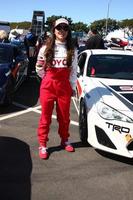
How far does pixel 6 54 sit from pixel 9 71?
1176 millimetres

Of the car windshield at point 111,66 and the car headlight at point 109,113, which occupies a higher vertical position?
the car windshield at point 111,66

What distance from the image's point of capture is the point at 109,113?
541 cm

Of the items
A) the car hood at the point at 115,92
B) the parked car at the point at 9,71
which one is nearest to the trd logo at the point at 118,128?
the car hood at the point at 115,92

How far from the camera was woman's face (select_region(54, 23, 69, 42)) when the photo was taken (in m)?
5.46

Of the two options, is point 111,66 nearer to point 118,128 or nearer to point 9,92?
point 118,128

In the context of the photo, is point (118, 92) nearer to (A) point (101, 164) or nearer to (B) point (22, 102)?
(A) point (101, 164)

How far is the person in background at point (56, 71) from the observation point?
5504mm

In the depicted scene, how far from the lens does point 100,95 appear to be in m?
5.83

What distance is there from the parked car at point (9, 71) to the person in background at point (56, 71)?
2.89m

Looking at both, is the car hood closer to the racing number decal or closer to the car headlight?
the car headlight

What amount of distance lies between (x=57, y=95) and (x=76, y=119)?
2491mm

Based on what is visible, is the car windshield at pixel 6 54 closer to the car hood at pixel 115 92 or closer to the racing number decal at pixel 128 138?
the car hood at pixel 115 92

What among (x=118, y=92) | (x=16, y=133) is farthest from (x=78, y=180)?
(x=16, y=133)

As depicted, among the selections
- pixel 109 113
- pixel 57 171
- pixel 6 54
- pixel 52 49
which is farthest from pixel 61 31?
pixel 6 54
